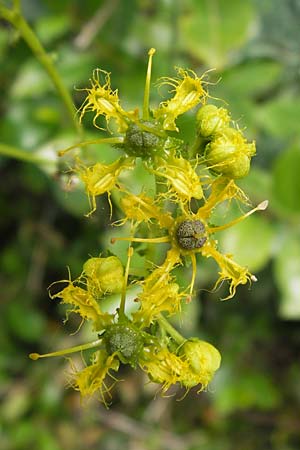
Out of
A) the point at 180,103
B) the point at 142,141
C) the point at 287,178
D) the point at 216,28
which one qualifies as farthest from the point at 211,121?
the point at 216,28

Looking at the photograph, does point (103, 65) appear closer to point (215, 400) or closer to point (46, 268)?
point (46, 268)

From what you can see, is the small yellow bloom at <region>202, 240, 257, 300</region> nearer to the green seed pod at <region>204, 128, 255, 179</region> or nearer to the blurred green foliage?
the green seed pod at <region>204, 128, 255, 179</region>

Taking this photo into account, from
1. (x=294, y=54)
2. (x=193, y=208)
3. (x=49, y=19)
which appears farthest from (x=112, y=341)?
(x=294, y=54)

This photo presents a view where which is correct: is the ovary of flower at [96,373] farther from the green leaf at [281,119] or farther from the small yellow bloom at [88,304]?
the green leaf at [281,119]

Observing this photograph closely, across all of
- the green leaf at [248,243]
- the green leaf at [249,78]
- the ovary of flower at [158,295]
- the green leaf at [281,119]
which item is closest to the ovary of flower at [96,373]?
the ovary of flower at [158,295]

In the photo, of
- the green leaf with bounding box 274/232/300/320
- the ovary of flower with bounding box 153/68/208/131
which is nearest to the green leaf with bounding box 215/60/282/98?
the green leaf with bounding box 274/232/300/320
